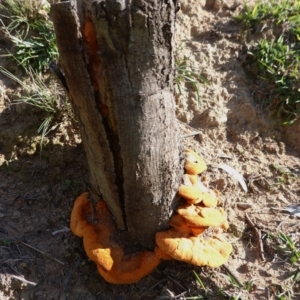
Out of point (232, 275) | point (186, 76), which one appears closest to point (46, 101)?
point (186, 76)

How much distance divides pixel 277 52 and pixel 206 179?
5.49ft

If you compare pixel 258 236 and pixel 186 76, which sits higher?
pixel 186 76

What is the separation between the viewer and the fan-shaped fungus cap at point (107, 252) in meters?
2.82

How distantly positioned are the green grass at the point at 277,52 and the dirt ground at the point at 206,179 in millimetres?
129

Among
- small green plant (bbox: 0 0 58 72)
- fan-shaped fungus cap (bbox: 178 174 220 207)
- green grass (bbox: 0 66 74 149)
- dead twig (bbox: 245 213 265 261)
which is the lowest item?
dead twig (bbox: 245 213 265 261)

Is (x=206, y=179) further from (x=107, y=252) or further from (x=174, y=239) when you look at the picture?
(x=107, y=252)

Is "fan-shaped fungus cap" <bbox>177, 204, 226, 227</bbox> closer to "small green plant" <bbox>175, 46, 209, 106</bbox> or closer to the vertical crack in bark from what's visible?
the vertical crack in bark

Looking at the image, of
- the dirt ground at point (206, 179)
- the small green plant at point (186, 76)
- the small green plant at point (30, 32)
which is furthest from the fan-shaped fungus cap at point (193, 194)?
the small green plant at point (30, 32)

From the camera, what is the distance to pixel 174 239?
283 centimetres

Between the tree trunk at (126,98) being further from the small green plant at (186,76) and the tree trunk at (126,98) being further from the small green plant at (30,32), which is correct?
the small green plant at (30,32)

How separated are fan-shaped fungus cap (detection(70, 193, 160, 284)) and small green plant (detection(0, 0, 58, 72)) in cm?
160

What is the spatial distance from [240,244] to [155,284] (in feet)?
2.60

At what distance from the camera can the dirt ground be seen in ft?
10.1

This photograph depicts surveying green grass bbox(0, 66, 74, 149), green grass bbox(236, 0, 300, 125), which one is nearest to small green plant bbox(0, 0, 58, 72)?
green grass bbox(0, 66, 74, 149)
